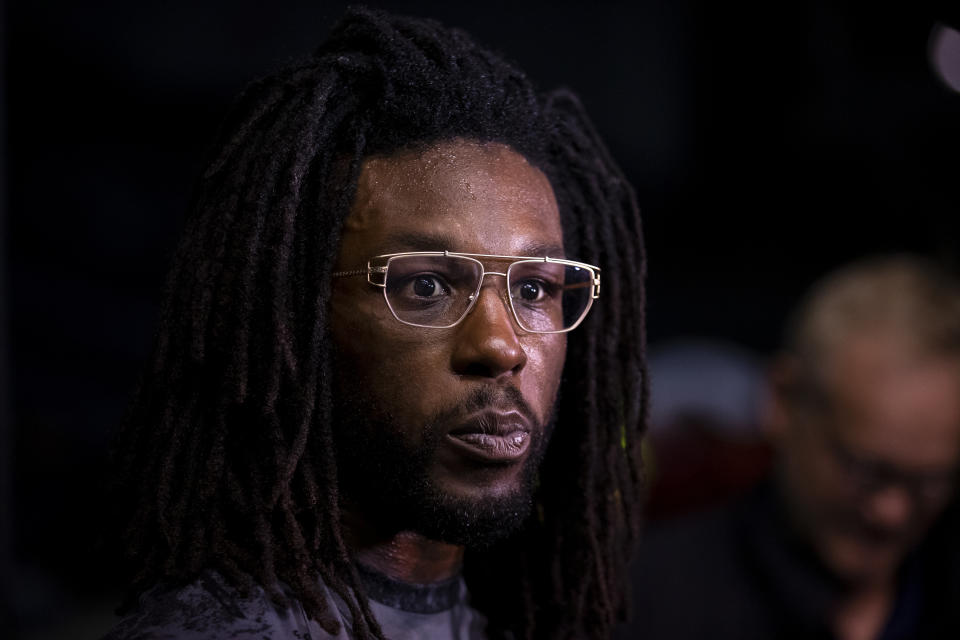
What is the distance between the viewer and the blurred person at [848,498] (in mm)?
2404

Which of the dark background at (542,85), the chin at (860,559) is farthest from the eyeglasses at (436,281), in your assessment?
the chin at (860,559)

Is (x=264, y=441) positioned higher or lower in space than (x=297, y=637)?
higher

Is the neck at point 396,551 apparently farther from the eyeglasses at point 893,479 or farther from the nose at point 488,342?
the eyeglasses at point 893,479

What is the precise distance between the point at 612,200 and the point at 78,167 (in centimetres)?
182

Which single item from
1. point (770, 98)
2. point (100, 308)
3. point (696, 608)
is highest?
point (770, 98)

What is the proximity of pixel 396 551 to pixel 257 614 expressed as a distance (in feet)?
0.75

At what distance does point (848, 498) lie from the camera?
2.46 metres

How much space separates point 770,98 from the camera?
3.60 metres

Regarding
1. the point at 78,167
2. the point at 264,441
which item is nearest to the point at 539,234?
the point at 264,441

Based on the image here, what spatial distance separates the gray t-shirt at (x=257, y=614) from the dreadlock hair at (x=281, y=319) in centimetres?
2

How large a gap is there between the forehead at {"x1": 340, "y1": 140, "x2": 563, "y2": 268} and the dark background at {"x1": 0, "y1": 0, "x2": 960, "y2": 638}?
747 mm

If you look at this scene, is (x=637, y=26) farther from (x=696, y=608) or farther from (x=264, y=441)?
(x=264, y=441)

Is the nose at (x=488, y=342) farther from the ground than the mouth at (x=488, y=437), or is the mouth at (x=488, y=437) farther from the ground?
the nose at (x=488, y=342)

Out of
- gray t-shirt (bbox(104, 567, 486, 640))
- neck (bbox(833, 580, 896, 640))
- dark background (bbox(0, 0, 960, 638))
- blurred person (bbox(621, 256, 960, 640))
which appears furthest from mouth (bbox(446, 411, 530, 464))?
neck (bbox(833, 580, 896, 640))
